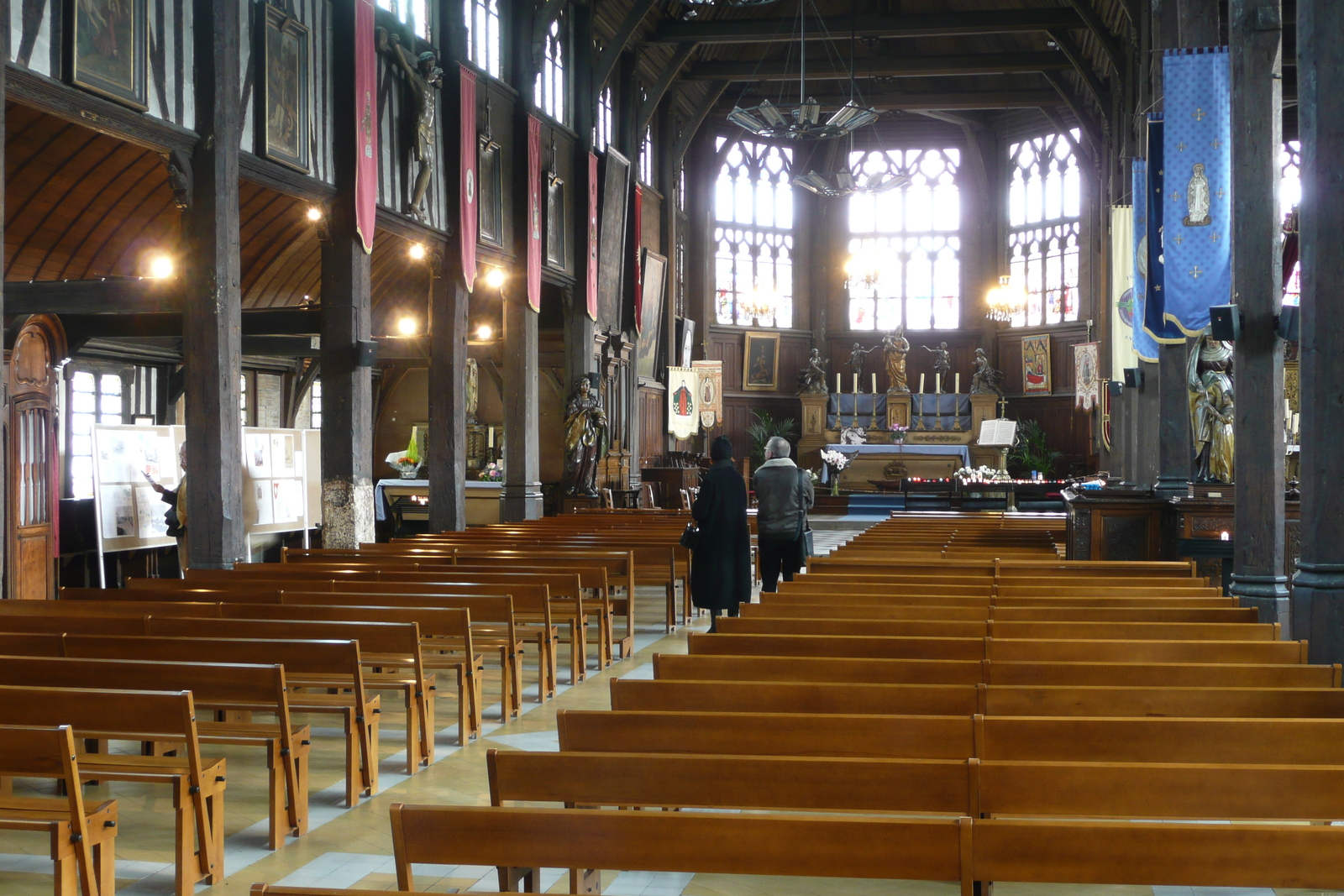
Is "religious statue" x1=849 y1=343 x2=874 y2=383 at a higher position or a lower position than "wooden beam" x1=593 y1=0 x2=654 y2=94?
lower

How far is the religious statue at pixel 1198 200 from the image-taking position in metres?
9.14

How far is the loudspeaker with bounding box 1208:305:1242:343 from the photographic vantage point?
23.8 feet

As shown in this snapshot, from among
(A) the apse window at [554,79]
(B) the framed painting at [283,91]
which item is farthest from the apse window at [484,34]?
(B) the framed painting at [283,91]

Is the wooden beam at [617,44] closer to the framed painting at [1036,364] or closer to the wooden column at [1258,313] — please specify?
the wooden column at [1258,313]

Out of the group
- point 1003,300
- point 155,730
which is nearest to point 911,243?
point 1003,300

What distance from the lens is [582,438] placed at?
1692 cm

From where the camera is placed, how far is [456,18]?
14195 millimetres

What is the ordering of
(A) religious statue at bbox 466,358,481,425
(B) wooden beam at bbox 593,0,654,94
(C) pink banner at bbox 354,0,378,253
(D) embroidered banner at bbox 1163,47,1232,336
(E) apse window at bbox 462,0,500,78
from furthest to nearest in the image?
(A) religious statue at bbox 466,358,481,425
(B) wooden beam at bbox 593,0,654,94
(E) apse window at bbox 462,0,500,78
(C) pink banner at bbox 354,0,378,253
(D) embroidered banner at bbox 1163,47,1232,336

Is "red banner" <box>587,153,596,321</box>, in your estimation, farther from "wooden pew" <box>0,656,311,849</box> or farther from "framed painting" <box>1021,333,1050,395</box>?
"wooden pew" <box>0,656,311,849</box>

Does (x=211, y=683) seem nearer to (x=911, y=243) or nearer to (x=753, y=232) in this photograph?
(x=753, y=232)

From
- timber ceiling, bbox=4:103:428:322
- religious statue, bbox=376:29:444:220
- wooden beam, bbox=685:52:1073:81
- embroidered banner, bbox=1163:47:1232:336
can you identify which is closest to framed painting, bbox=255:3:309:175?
timber ceiling, bbox=4:103:428:322

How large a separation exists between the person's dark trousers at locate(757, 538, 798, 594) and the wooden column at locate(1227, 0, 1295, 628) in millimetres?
2978

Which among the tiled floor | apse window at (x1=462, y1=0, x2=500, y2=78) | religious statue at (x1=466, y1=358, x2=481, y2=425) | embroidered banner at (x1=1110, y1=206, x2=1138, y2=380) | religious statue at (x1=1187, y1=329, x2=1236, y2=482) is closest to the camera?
the tiled floor

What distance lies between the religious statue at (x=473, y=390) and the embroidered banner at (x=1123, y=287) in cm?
989
